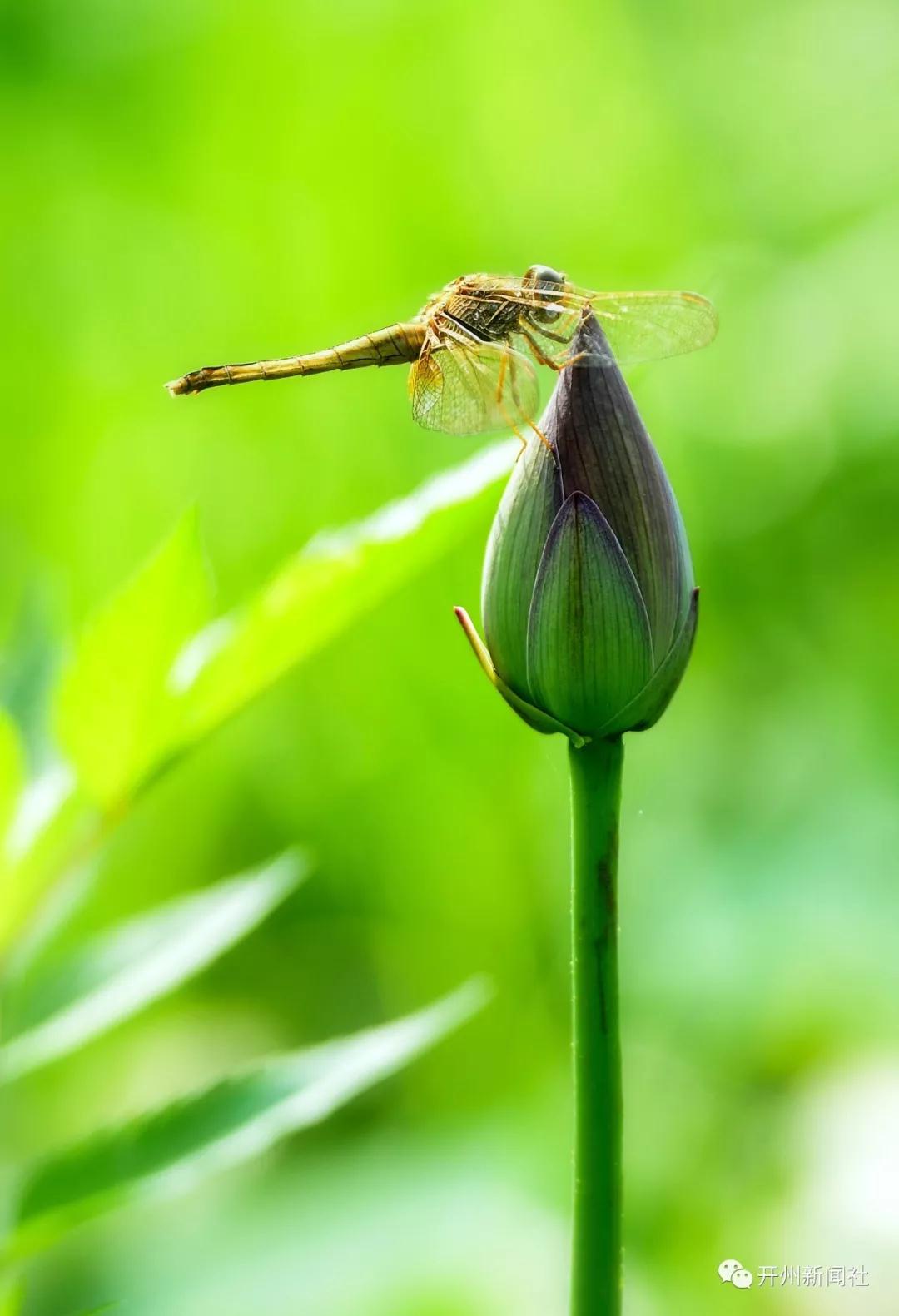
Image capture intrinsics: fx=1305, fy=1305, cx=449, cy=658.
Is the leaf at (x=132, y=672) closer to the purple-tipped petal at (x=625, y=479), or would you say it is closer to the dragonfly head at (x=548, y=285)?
the purple-tipped petal at (x=625, y=479)

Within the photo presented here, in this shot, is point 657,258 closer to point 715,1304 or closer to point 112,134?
point 112,134

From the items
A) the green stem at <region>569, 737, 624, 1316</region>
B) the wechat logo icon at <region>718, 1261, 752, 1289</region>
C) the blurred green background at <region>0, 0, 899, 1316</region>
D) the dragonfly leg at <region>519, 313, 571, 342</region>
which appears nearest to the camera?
the green stem at <region>569, 737, 624, 1316</region>

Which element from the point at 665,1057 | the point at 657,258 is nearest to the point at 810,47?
the point at 657,258

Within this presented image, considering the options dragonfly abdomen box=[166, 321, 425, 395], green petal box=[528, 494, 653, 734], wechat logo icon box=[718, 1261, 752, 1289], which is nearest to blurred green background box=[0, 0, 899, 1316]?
wechat logo icon box=[718, 1261, 752, 1289]

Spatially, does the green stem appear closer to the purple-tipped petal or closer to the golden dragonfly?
the purple-tipped petal

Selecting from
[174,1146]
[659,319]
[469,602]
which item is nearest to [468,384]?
[659,319]

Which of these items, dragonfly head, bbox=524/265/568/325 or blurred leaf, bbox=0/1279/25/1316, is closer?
blurred leaf, bbox=0/1279/25/1316

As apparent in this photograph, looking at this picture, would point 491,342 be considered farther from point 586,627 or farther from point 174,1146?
point 174,1146

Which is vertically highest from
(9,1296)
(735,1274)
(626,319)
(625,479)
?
(626,319)
